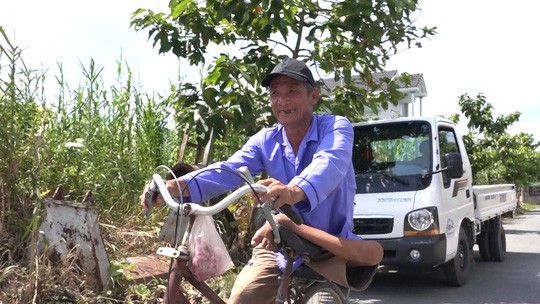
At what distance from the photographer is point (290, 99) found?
9.49ft

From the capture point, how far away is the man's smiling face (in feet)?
9.45

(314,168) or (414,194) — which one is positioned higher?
(314,168)

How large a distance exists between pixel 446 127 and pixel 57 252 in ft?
16.8

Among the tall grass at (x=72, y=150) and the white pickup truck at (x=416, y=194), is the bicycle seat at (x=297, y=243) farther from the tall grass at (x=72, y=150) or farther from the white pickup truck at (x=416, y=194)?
the white pickup truck at (x=416, y=194)

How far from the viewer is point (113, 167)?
6559mm

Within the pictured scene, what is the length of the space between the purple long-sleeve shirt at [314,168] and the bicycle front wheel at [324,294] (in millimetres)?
314

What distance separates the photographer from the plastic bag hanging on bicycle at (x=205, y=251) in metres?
2.27

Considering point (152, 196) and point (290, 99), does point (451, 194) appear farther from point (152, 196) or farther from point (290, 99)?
point (152, 196)

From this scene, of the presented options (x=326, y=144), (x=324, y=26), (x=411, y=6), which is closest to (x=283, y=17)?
(x=324, y=26)

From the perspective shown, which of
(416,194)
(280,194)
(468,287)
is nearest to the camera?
(280,194)

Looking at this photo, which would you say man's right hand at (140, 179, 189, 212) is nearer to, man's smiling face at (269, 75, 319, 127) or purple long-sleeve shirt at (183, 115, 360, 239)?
purple long-sleeve shirt at (183, 115, 360, 239)

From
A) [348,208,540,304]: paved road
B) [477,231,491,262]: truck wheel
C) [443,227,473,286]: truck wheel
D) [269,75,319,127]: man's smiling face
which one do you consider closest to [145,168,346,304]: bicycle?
[269,75,319,127]: man's smiling face

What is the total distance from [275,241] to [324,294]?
0.81 m

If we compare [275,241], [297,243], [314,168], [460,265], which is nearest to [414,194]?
[460,265]
